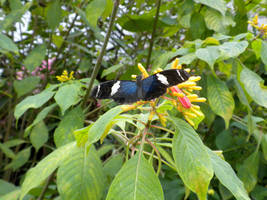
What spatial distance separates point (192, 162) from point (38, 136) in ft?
4.25

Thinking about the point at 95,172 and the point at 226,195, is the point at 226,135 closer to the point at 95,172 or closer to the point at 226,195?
the point at 226,195

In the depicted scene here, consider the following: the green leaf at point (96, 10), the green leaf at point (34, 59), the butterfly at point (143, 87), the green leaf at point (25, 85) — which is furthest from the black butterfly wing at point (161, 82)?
the green leaf at point (25, 85)

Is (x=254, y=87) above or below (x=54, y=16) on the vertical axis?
below

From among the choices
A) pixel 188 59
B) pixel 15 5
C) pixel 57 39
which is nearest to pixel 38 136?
pixel 57 39

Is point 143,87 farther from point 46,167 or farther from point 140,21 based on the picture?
point 140,21

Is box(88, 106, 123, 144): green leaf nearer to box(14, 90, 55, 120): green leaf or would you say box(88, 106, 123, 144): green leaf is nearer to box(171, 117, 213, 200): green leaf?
box(171, 117, 213, 200): green leaf

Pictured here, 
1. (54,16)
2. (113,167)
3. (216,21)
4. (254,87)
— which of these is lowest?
(113,167)

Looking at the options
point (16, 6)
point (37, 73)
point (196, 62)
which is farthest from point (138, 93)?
point (37, 73)

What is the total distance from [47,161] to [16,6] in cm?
111

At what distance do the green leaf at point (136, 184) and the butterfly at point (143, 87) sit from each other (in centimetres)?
19

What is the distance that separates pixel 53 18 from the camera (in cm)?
143

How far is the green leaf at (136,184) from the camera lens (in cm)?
58

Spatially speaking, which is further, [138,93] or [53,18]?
[53,18]

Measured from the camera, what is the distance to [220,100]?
3.80ft
